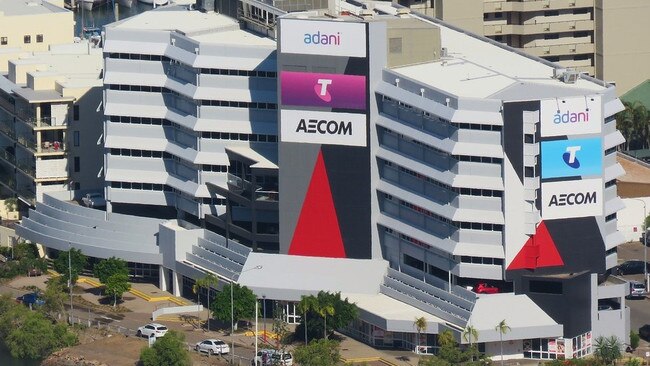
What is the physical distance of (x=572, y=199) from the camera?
196 metres

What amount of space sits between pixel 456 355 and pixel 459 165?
14.8 metres

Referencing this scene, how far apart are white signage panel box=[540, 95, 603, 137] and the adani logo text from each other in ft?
2.57

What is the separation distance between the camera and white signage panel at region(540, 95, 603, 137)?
636 ft

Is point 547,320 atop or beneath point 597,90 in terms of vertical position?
beneath

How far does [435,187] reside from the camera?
655 feet

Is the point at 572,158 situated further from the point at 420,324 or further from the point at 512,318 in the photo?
the point at 420,324

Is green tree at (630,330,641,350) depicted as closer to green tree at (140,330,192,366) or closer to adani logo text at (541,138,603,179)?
adani logo text at (541,138,603,179)

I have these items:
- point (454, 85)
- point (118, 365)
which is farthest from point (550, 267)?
point (118, 365)

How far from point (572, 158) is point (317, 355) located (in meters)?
23.8

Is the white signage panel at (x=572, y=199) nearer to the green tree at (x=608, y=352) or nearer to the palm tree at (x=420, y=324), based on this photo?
the green tree at (x=608, y=352)

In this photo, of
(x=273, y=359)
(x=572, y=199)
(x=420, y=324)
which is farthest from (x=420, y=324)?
(x=572, y=199)

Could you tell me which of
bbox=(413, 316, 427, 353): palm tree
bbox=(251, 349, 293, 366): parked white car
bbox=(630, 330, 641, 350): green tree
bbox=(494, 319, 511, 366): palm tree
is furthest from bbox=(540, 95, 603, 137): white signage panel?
bbox=(251, 349, 293, 366): parked white car

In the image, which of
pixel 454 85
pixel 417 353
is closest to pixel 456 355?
pixel 417 353

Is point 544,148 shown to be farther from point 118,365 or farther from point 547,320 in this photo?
point 118,365
